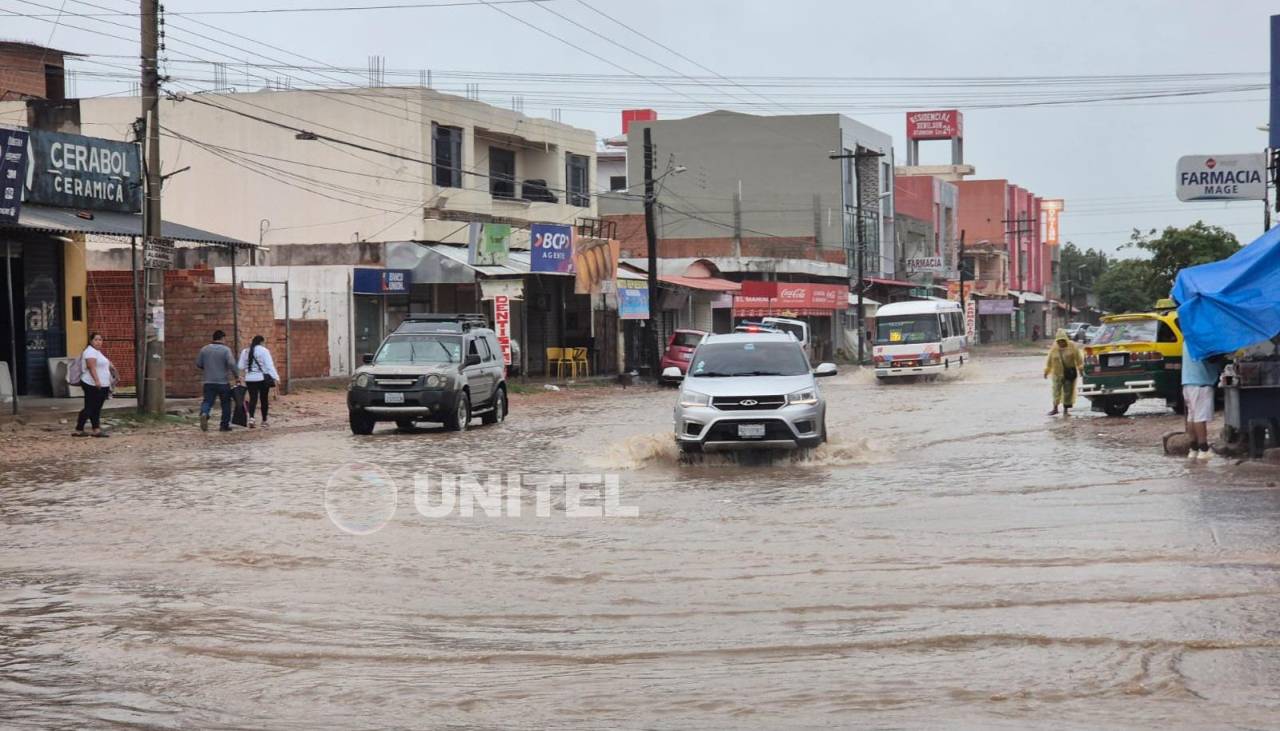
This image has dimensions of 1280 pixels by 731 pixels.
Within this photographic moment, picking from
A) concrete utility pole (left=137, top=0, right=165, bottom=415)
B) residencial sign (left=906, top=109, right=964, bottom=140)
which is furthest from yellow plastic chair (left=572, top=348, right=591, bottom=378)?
residencial sign (left=906, top=109, right=964, bottom=140)

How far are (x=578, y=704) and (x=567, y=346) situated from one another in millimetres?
45493

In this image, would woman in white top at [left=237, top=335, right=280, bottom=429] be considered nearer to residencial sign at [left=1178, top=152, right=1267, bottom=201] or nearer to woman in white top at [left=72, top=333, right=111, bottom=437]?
woman in white top at [left=72, top=333, right=111, bottom=437]

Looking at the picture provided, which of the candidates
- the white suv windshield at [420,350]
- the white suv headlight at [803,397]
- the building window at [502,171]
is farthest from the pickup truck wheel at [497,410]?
the building window at [502,171]

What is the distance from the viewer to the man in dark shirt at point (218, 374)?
25562 mm

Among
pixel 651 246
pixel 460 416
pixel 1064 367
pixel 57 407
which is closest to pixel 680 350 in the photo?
pixel 651 246

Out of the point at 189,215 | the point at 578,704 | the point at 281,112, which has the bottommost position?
the point at 578,704

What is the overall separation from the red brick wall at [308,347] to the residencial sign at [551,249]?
7319 mm

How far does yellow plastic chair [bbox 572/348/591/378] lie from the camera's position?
1913 inches

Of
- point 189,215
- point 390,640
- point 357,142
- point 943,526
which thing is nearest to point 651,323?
point 357,142

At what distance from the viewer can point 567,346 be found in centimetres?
5253

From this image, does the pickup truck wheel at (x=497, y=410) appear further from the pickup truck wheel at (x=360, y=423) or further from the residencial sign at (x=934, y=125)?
the residencial sign at (x=934, y=125)

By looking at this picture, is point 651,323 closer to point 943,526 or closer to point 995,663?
point 943,526

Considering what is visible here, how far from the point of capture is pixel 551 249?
44.5 m

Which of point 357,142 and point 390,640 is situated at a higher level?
point 357,142
